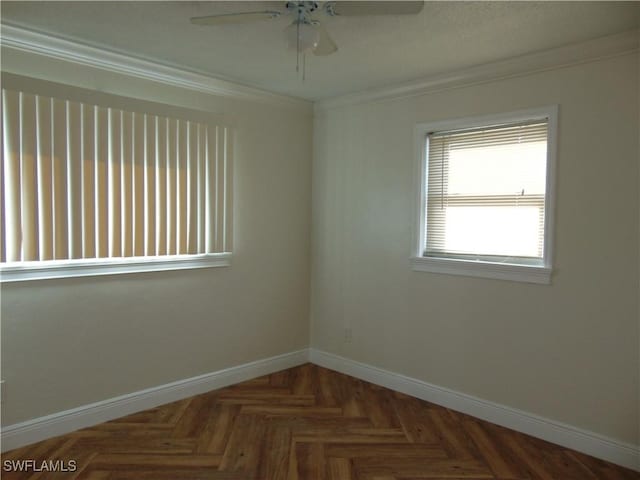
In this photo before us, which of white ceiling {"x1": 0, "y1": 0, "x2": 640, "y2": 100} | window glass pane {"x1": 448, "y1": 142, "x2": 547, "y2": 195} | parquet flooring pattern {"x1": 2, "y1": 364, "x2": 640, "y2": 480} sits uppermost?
white ceiling {"x1": 0, "y1": 0, "x2": 640, "y2": 100}

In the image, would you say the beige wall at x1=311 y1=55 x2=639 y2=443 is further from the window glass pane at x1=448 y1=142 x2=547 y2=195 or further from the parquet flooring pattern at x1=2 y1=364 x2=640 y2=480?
the parquet flooring pattern at x1=2 y1=364 x2=640 y2=480

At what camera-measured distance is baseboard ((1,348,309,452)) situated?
2705 millimetres

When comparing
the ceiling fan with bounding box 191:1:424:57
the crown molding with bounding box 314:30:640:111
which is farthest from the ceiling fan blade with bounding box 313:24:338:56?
the crown molding with bounding box 314:30:640:111

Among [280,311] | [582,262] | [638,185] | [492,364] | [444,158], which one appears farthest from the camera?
[280,311]

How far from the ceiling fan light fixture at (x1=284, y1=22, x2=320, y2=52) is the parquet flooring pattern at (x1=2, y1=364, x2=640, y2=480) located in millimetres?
2197

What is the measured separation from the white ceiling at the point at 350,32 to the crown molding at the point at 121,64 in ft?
0.18

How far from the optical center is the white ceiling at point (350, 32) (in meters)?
2.27

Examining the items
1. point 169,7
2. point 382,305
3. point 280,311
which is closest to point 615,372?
point 382,305

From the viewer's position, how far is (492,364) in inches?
124

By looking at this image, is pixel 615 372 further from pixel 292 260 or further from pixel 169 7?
pixel 169 7

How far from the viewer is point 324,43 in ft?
7.26

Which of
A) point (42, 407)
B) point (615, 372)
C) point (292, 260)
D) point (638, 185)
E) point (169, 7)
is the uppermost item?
point (169, 7)

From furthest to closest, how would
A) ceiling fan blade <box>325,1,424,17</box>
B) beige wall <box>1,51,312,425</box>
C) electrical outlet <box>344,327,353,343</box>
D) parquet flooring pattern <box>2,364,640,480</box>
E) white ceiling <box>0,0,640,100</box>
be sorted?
1. electrical outlet <box>344,327,353,343</box>
2. beige wall <box>1,51,312,425</box>
3. parquet flooring pattern <box>2,364,640,480</box>
4. white ceiling <box>0,0,640,100</box>
5. ceiling fan blade <box>325,1,424,17</box>

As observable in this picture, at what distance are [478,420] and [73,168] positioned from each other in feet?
10.2
